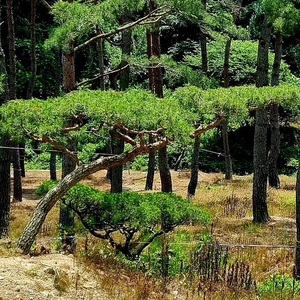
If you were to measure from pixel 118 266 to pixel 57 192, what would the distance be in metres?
1.20

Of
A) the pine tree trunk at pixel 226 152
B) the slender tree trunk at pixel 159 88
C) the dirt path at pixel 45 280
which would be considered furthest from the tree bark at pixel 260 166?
the pine tree trunk at pixel 226 152

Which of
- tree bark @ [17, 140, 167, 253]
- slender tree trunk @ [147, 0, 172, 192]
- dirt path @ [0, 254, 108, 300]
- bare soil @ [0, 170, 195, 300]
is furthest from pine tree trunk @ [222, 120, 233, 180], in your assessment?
dirt path @ [0, 254, 108, 300]

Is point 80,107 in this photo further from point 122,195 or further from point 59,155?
point 59,155

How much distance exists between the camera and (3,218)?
884 cm

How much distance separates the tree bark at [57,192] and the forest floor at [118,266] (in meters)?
0.23

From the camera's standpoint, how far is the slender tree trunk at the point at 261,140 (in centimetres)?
992

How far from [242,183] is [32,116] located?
11184 millimetres

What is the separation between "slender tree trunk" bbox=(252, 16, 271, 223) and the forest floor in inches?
15.7

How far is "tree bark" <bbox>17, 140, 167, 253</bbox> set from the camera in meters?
5.82

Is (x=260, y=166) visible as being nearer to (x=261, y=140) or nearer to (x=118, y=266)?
(x=261, y=140)

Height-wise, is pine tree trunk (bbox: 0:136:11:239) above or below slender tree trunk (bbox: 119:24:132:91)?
below

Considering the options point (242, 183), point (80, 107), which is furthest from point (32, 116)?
point (242, 183)

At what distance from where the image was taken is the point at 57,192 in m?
5.98

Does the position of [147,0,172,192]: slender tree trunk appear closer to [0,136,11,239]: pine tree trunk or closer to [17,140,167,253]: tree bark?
[0,136,11,239]: pine tree trunk
